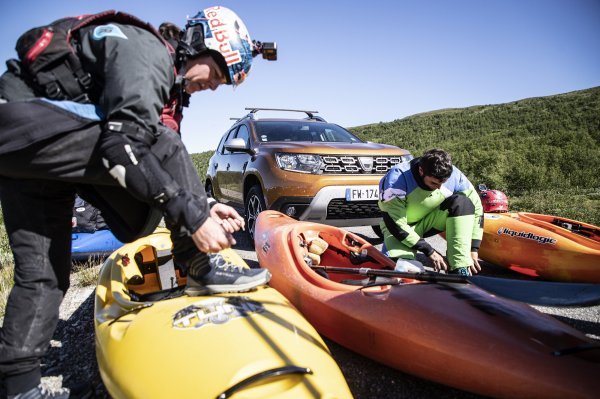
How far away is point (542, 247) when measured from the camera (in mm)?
3816

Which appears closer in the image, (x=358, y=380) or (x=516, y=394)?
(x=516, y=394)

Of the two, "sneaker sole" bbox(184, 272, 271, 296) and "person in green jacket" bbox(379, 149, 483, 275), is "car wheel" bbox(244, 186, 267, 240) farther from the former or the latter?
"sneaker sole" bbox(184, 272, 271, 296)

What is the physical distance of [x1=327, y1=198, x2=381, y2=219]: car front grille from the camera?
4.41m

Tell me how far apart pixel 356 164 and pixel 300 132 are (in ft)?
4.47

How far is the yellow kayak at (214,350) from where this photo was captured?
53.0 inches

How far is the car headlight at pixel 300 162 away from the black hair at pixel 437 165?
4.40 ft

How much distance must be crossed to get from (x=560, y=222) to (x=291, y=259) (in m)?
Result: 3.61

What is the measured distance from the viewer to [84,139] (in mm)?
1445

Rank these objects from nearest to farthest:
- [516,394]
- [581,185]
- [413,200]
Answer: [516,394] → [413,200] → [581,185]

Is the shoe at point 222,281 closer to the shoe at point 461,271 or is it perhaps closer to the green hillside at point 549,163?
the shoe at point 461,271

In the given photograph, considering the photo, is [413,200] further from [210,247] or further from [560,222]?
[210,247]

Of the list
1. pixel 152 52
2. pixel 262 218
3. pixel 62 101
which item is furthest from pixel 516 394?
pixel 262 218

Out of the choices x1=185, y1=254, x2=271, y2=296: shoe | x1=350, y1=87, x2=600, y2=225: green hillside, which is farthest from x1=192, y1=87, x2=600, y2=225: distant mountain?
x1=185, y1=254, x2=271, y2=296: shoe

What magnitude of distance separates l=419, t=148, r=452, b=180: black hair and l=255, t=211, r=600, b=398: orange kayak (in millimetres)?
1428
